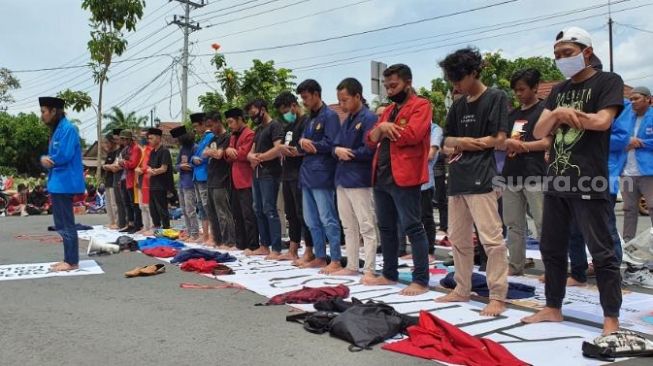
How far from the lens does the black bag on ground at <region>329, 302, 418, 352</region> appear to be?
12.2ft

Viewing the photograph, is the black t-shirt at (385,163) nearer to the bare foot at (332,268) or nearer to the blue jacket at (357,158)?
the blue jacket at (357,158)

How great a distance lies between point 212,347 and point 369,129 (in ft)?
10.2

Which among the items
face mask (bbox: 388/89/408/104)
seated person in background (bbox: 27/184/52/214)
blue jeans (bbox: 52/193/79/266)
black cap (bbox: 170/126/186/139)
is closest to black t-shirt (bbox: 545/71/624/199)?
face mask (bbox: 388/89/408/104)

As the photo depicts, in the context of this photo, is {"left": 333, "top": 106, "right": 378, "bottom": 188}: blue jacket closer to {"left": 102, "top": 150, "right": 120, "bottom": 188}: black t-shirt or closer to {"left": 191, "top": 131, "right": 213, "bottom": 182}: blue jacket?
{"left": 191, "top": 131, "right": 213, "bottom": 182}: blue jacket

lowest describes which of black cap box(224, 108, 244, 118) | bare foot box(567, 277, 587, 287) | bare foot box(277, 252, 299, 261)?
bare foot box(567, 277, 587, 287)

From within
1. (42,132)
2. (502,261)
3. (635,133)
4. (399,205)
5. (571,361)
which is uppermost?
(42,132)

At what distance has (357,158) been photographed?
19.8 ft

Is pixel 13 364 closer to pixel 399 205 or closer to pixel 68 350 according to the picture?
pixel 68 350

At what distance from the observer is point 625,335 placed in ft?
11.6

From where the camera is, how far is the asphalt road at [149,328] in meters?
3.49

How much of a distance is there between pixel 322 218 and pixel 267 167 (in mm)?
1393

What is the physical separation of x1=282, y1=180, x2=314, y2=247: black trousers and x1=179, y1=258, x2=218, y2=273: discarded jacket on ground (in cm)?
115

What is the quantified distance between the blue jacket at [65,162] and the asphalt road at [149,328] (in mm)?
1093

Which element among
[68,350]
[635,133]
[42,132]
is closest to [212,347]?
[68,350]
